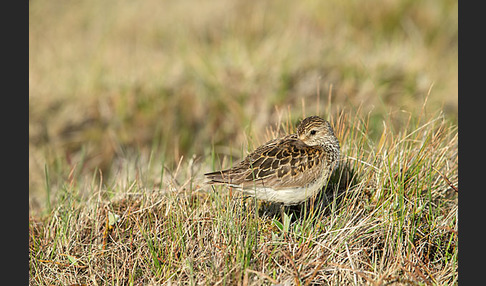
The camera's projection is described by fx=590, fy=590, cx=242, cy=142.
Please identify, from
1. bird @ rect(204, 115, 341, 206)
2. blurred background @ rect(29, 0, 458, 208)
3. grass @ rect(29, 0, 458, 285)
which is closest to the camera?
grass @ rect(29, 0, 458, 285)

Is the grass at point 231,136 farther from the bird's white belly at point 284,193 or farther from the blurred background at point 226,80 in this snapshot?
the bird's white belly at point 284,193

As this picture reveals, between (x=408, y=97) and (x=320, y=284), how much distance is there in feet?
16.1

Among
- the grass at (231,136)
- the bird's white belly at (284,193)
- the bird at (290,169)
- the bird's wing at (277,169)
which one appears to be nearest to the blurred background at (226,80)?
the grass at (231,136)

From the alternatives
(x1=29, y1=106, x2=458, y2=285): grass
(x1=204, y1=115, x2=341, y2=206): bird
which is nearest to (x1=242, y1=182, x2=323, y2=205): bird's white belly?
(x1=204, y1=115, x2=341, y2=206): bird

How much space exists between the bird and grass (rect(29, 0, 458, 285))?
0.20m

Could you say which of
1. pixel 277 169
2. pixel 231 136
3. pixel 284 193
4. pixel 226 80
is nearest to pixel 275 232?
pixel 284 193

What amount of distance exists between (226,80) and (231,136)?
912 millimetres

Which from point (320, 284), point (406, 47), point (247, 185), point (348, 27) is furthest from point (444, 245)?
point (348, 27)

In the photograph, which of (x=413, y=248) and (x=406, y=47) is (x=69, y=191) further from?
(x=406, y=47)

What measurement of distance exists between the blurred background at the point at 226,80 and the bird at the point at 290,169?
8.64ft

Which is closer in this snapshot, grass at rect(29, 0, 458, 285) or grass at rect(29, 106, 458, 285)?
grass at rect(29, 106, 458, 285)

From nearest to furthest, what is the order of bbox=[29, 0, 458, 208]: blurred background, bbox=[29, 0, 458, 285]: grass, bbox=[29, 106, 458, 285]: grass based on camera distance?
bbox=[29, 106, 458, 285]: grass, bbox=[29, 0, 458, 285]: grass, bbox=[29, 0, 458, 208]: blurred background

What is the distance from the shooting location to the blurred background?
9102 millimetres

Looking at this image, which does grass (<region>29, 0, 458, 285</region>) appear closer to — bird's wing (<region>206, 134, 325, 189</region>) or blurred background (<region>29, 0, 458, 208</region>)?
blurred background (<region>29, 0, 458, 208</region>)
